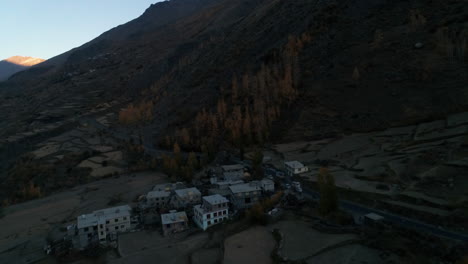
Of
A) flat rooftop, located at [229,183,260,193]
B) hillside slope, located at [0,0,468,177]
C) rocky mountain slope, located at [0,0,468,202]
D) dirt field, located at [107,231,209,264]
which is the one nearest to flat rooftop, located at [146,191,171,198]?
dirt field, located at [107,231,209,264]

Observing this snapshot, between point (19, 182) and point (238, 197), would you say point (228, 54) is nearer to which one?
point (19, 182)

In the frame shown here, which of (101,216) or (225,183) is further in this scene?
(225,183)

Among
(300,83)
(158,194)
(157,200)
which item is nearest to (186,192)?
(157,200)

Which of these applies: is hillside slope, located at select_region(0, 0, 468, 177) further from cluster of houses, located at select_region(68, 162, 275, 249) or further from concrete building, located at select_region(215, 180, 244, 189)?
cluster of houses, located at select_region(68, 162, 275, 249)

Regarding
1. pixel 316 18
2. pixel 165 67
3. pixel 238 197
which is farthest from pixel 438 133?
pixel 165 67

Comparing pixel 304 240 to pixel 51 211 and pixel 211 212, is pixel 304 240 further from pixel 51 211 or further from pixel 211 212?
pixel 51 211

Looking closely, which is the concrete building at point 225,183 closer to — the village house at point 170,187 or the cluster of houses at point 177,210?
the cluster of houses at point 177,210

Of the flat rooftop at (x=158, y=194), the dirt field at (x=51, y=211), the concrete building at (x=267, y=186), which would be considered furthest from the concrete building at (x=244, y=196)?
the dirt field at (x=51, y=211)
